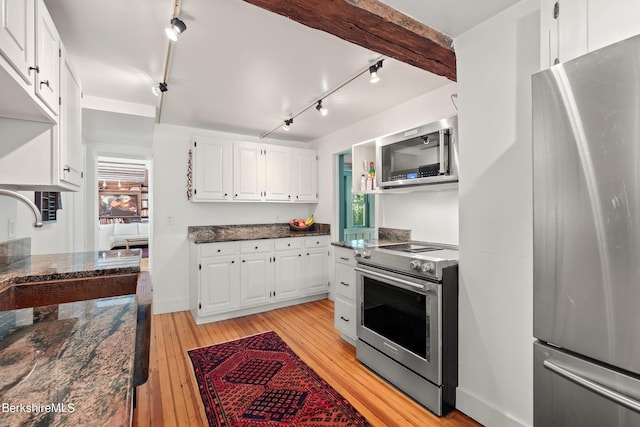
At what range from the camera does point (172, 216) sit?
3.78 m

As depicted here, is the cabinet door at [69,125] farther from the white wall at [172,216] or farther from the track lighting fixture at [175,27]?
the white wall at [172,216]

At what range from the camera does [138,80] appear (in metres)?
2.52

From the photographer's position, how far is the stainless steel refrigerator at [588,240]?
90 cm

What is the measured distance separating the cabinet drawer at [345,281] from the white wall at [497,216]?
3.49 ft

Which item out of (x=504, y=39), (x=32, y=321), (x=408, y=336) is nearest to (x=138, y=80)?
(x=32, y=321)

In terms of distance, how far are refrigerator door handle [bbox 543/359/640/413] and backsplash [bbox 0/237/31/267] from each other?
2759 mm

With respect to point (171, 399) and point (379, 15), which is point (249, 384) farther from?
point (379, 15)

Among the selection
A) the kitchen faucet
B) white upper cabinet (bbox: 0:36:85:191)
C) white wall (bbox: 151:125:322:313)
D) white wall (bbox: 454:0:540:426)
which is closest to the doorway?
white wall (bbox: 151:125:322:313)

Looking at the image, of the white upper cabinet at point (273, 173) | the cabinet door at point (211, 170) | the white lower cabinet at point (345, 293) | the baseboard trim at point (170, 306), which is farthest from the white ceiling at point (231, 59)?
the baseboard trim at point (170, 306)

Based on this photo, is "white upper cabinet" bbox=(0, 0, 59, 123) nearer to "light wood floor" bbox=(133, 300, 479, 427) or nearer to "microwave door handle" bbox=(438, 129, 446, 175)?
"light wood floor" bbox=(133, 300, 479, 427)

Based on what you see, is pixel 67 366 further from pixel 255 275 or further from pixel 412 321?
pixel 255 275

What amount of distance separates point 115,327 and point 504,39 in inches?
89.0

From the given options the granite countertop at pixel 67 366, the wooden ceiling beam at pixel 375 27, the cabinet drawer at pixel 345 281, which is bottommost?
the cabinet drawer at pixel 345 281

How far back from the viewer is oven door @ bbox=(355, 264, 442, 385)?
1874mm
